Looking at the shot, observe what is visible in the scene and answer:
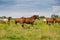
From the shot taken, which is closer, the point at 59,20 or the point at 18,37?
the point at 18,37

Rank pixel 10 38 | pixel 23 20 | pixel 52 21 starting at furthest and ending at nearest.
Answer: pixel 52 21 < pixel 23 20 < pixel 10 38

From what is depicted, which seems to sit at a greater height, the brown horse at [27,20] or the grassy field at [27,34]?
the grassy field at [27,34]

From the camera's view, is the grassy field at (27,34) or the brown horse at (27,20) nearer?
the grassy field at (27,34)

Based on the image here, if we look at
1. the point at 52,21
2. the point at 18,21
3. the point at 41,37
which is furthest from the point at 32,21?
the point at 41,37

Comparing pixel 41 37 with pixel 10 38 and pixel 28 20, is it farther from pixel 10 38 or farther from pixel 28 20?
pixel 28 20

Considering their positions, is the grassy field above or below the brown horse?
above

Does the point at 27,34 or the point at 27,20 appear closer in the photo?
the point at 27,34

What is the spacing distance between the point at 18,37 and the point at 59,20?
18.6 meters

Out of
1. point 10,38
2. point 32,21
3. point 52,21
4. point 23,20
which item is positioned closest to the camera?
point 10,38

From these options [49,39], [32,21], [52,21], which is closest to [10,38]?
[49,39]

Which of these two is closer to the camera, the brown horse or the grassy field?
the grassy field

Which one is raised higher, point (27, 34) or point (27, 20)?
point (27, 34)

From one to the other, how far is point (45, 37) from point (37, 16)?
42.8 ft

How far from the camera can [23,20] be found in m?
25.3
